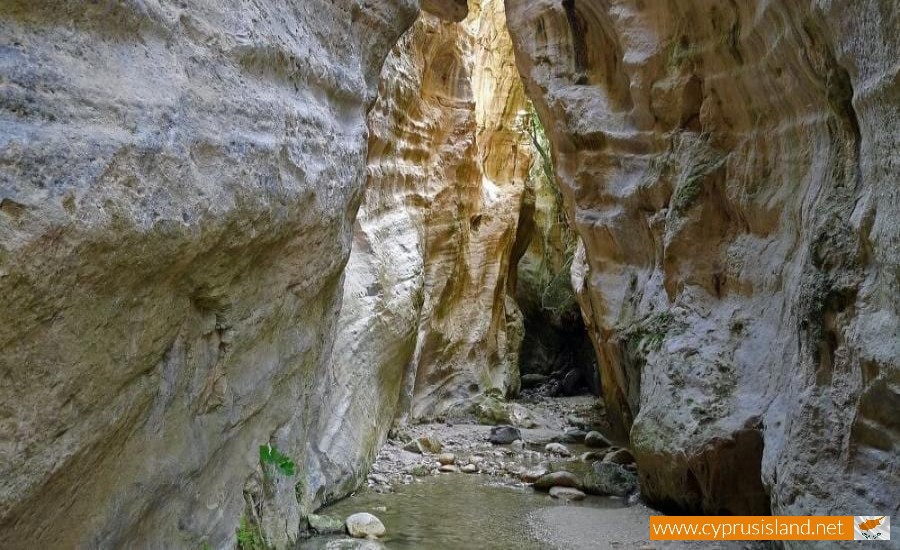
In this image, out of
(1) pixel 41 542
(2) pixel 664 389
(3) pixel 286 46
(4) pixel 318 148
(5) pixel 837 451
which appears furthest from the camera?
(2) pixel 664 389

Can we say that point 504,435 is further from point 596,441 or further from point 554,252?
point 554,252

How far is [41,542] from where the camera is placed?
284 centimetres

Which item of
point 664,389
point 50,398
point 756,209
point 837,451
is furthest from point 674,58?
point 50,398

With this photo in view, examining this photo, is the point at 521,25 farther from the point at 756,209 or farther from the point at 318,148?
the point at 318,148

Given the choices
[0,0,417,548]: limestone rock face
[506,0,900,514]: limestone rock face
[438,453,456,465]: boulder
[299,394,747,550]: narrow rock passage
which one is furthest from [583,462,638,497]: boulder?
[0,0,417,548]: limestone rock face

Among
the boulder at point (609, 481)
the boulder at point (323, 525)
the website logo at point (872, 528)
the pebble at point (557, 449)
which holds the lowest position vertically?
the boulder at point (323, 525)

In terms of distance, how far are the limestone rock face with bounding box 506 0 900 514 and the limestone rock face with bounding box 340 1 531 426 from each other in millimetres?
2032

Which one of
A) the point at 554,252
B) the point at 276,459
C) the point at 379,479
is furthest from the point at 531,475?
the point at 554,252

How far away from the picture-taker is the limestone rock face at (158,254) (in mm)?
2521

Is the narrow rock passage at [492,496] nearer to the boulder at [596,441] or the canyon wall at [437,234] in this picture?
the boulder at [596,441]

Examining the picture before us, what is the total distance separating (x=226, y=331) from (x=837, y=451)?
10.6 feet

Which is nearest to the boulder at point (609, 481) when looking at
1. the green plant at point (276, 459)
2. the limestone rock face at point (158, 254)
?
the limestone rock face at point (158, 254)

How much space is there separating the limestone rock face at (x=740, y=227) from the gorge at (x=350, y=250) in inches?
1.0

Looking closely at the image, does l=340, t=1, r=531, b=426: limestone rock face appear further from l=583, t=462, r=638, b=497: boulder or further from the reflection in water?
l=583, t=462, r=638, b=497: boulder
